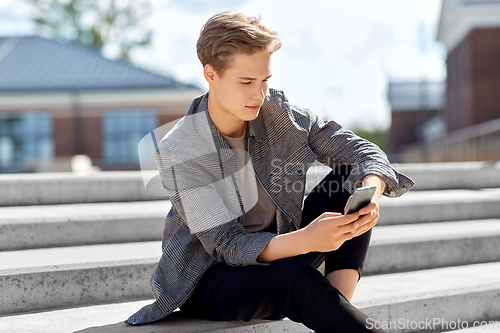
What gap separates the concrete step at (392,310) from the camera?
6.09ft

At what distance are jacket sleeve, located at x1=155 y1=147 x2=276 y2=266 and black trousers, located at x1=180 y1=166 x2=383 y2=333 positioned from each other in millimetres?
59

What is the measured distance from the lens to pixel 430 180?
4.45 m

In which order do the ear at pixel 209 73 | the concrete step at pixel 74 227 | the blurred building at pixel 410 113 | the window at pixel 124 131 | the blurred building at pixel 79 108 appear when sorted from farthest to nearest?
the blurred building at pixel 410 113 < the window at pixel 124 131 < the blurred building at pixel 79 108 < the concrete step at pixel 74 227 < the ear at pixel 209 73

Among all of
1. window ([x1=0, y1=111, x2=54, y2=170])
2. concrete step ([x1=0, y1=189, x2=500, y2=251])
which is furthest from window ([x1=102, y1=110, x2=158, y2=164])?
concrete step ([x1=0, y1=189, x2=500, y2=251])

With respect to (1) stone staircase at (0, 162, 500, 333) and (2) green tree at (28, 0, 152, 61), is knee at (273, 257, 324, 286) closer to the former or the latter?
(1) stone staircase at (0, 162, 500, 333)

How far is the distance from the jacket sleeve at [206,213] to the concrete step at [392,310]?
36 centimetres

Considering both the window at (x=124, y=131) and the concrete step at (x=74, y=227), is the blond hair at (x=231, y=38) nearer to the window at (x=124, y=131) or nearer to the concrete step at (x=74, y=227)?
the concrete step at (x=74, y=227)

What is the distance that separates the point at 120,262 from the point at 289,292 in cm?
107

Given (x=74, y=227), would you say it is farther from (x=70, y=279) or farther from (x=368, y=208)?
(x=368, y=208)

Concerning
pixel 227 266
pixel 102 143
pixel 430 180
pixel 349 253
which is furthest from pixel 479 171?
pixel 102 143

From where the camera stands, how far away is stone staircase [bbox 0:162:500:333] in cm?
211

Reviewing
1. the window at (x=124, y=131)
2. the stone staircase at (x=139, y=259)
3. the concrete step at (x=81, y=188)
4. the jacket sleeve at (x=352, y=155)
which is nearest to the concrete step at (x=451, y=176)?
the concrete step at (x=81, y=188)

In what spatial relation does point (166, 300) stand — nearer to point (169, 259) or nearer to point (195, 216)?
point (169, 259)

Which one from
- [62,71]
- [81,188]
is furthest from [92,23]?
[81,188]
